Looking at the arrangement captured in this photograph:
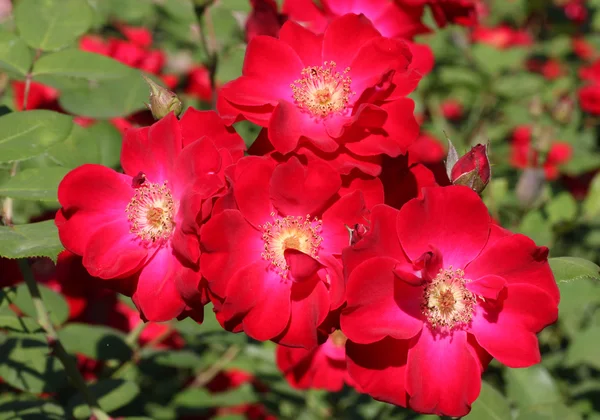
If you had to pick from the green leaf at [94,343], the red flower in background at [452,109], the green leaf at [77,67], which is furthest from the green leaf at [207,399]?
the red flower in background at [452,109]

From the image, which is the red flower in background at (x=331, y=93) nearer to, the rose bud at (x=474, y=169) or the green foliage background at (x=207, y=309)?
the rose bud at (x=474, y=169)

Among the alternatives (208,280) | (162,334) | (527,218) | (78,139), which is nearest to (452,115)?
(527,218)

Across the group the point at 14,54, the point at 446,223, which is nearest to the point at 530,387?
the point at 446,223

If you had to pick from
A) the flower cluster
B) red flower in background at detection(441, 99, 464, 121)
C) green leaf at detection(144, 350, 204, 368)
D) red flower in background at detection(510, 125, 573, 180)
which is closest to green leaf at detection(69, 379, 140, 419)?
green leaf at detection(144, 350, 204, 368)

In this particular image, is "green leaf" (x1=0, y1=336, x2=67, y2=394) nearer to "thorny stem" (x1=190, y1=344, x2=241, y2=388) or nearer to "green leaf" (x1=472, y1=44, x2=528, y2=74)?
"thorny stem" (x1=190, y1=344, x2=241, y2=388)

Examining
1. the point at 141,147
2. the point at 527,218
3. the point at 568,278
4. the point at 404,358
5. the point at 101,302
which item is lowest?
the point at 101,302

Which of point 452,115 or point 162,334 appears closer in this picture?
point 162,334

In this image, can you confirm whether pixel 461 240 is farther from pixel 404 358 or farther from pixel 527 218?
pixel 527 218
